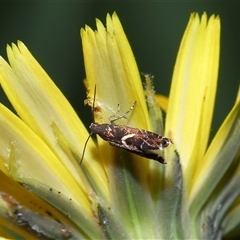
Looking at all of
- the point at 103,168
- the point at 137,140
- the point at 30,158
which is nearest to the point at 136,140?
the point at 137,140

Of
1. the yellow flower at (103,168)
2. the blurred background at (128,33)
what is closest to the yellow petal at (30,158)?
the yellow flower at (103,168)

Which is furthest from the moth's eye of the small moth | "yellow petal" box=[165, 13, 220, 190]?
"yellow petal" box=[165, 13, 220, 190]

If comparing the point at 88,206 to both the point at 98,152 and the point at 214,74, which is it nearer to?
the point at 98,152

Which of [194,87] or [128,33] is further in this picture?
[128,33]

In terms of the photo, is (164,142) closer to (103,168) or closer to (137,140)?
(137,140)

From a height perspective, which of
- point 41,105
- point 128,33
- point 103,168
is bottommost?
point 128,33

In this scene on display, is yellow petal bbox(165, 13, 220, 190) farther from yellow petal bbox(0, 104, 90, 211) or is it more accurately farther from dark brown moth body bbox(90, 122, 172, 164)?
yellow petal bbox(0, 104, 90, 211)
